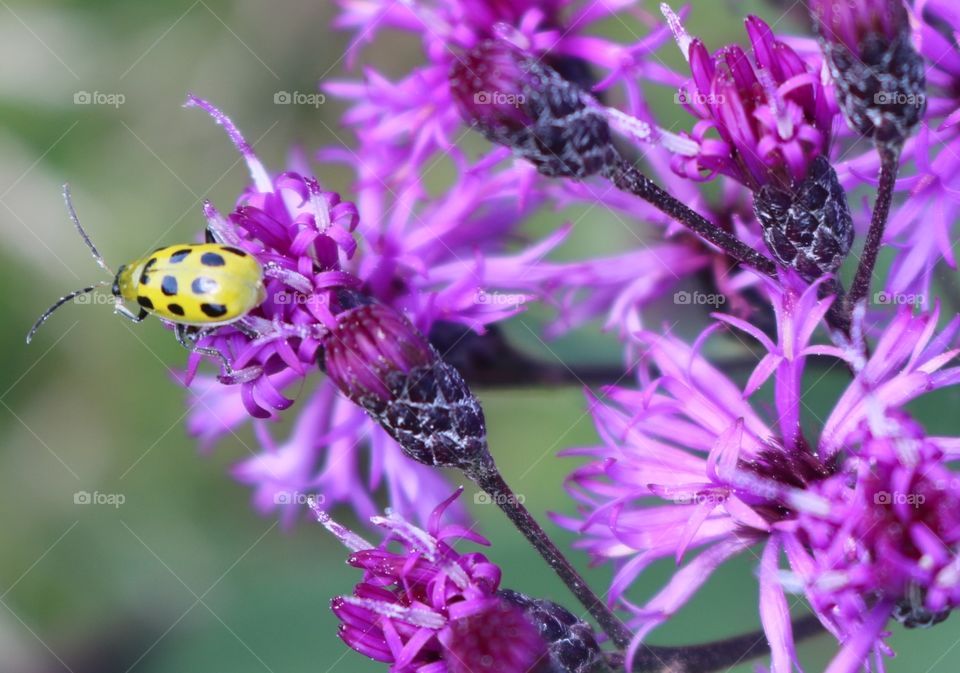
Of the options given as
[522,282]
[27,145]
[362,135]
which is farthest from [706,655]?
[27,145]

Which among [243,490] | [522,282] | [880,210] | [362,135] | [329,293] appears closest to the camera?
[880,210]

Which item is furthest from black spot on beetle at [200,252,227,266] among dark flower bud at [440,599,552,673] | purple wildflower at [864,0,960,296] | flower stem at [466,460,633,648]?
purple wildflower at [864,0,960,296]

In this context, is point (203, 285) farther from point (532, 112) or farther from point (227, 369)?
point (532, 112)

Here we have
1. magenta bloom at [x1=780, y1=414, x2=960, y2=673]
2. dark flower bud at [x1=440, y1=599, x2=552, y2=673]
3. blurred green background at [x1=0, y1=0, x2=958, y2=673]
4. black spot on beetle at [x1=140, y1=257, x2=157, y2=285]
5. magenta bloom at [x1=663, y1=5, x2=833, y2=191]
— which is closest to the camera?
magenta bloom at [x1=780, y1=414, x2=960, y2=673]

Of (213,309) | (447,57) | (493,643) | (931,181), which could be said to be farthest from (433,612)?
(447,57)

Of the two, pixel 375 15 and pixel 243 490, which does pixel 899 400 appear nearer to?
pixel 375 15

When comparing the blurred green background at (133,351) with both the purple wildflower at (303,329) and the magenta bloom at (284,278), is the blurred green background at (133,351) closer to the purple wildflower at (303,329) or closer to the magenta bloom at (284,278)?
the purple wildflower at (303,329)

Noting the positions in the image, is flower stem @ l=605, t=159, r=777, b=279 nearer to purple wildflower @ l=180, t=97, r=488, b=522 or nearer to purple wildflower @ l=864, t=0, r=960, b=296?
purple wildflower @ l=864, t=0, r=960, b=296
